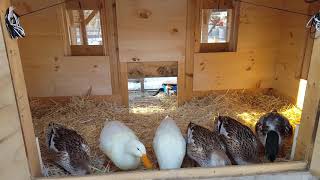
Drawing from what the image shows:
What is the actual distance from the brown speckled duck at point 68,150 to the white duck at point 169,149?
476mm

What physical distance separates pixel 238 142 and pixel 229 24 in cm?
168

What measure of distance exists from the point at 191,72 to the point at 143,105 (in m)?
0.75

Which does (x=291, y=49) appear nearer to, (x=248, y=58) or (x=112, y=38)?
(x=248, y=58)

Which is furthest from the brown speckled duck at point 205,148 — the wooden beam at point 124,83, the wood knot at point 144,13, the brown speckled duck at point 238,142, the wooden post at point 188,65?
the wood knot at point 144,13

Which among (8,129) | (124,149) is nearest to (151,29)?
(124,149)

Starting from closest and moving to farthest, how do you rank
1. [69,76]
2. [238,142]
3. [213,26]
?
[238,142], [69,76], [213,26]

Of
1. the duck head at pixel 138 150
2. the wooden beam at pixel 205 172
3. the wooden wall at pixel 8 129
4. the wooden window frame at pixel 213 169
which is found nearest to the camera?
the wooden wall at pixel 8 129

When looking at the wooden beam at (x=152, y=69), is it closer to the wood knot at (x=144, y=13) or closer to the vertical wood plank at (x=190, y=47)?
the vertical wood plank at (x=190, y=47)

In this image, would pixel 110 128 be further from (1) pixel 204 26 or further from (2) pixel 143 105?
(1) pixel 204 26

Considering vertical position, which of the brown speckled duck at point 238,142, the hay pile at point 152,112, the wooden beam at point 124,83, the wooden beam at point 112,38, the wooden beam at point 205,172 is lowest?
the hay pile at point 152,112

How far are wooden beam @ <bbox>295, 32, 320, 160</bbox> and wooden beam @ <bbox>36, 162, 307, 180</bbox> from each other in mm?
92

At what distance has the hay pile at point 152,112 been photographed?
8.35ft

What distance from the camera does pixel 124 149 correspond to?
5.38 feet

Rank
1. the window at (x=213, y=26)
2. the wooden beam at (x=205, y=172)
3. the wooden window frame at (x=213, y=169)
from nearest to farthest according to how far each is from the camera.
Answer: the wooden window frame at (x=213, y=169) → the wooden beam at (x=205, y=172) → the window at (x=213, y=26)
